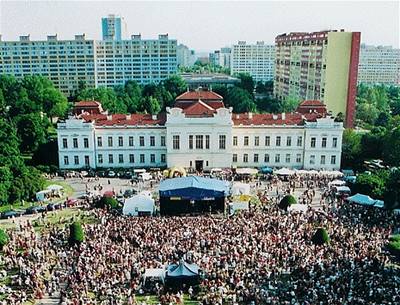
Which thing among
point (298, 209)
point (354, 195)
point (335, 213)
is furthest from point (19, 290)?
point (354, 195)

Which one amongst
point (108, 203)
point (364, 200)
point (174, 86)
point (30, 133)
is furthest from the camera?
point (174, 86)

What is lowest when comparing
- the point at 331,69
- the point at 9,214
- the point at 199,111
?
the point at 9,214

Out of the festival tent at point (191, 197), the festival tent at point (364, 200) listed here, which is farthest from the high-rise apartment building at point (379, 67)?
the festival tent at point (191, 197)

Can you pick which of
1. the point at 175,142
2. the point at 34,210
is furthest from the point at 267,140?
the point at 34,210

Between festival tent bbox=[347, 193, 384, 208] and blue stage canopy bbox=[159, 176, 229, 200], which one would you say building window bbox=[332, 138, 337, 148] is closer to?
festival tent bbox=[347, 193, 384, 208]

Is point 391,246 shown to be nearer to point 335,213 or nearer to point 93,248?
point 335,213

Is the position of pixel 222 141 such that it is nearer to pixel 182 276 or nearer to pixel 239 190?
pixel 239 190
